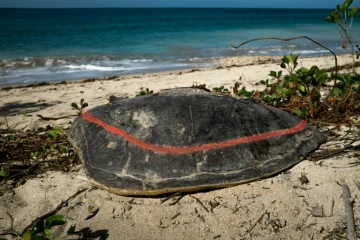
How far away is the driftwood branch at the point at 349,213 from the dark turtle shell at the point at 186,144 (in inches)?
14.8

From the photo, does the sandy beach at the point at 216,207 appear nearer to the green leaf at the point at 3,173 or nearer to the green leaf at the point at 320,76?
the green leaf at the point at 3,173

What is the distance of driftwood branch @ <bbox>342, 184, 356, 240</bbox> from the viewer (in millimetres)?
1484

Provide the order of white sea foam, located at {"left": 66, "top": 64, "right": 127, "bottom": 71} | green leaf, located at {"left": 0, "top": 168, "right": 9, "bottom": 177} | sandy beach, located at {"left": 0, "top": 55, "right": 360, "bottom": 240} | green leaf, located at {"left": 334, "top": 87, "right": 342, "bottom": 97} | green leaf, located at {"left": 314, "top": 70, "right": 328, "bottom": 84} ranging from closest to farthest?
sandy beach, located at {"left": 0, "top": 55, "right": 360, "bottom": 240}, green leaf, located at {"left": 0, "top": 168, "right": 9, "bottom": 177}, green leaf, located at {"left": 314, "top": 70, "right": 328, "bottom": 84}, green leaf, located at {"left": 334, "top": 87, "right": 342, "bottom": 97}, white sea foam, located at {"left": 66, "top": 64, "right": 127, "bottom": 71}

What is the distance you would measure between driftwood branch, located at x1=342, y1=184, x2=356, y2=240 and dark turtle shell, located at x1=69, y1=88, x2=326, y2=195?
1.23 ft

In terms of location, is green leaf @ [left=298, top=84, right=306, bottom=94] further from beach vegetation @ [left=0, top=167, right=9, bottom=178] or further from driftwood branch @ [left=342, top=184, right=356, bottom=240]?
beach vegetation @ [left=0, top=167, right=9, bottom=178]

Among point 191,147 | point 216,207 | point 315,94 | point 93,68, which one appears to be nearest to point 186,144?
point 191,147

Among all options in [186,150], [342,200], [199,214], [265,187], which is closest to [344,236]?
[342,200]

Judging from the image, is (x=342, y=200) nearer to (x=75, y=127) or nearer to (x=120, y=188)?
(x=120, y=188)

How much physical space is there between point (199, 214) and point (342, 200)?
971 millimetres

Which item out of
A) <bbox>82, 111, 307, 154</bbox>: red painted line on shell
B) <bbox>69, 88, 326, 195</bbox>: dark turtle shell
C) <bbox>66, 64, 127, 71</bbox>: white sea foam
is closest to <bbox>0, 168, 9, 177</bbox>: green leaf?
<bbox>69, 88, 326, 195</bbox>: dark turtle shell

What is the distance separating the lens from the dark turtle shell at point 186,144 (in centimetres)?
185

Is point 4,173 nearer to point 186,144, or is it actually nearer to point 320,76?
point 186,144

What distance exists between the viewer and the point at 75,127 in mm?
2379

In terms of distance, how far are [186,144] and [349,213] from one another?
3.69ft
